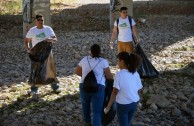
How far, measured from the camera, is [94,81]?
19.8 ft

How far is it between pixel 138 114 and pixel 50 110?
68.9 inches

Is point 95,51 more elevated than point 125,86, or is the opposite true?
point 95,51

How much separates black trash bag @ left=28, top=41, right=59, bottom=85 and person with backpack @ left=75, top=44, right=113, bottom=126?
6.95 ft

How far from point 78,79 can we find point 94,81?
4.38 metres

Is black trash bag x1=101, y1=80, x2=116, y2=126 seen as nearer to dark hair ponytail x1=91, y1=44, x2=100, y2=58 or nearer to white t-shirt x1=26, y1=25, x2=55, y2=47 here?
dark hair ponytail x1=91, y1=44, x2=100, y2=58

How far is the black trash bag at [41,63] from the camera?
8.17 metres

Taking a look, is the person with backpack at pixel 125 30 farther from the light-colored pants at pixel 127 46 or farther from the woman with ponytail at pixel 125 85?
the woman with ponytail at pixel 125 85

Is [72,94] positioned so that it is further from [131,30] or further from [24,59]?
[24,59]

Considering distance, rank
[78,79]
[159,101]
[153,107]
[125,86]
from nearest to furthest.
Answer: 1. [125,86]
2. [153,107]
3. [159,101]
4. [78,79]

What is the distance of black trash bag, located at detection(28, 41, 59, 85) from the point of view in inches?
322

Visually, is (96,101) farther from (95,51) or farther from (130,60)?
(130,60)

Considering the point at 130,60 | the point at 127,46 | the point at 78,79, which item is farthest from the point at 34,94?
the point at 130,60

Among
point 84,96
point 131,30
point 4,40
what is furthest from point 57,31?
point 84,96

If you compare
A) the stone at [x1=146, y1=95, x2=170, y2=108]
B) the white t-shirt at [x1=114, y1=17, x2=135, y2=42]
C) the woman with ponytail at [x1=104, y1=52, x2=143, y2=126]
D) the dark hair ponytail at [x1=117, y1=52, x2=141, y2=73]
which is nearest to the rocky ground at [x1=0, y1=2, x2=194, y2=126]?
the stone at [x1=146, y1=95, x2=170, y2=108]
